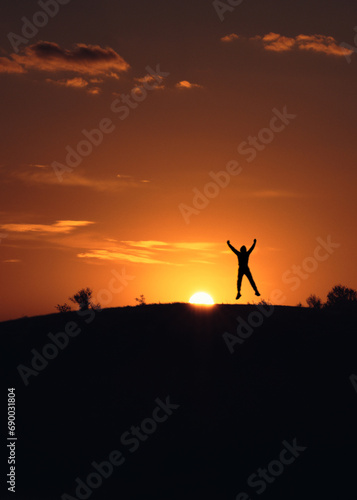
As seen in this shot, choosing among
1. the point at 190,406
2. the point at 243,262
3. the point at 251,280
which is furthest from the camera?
the point at 251,280

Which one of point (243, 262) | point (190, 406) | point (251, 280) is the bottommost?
point (190, 406)

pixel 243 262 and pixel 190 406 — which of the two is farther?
pixel 243 262

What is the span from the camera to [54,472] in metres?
18.3

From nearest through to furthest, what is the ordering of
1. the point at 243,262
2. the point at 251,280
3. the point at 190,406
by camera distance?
the point at 190,406, the point at 243,262, the point at 251,280

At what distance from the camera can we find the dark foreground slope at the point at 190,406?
1777 centimetres

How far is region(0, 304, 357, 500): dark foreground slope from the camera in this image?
17.8 meters

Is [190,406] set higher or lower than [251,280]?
lower

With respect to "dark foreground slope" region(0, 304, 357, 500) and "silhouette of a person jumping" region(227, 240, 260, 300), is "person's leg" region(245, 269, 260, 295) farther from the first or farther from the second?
"dark foreground slope" region(0, 304, 357, 500)

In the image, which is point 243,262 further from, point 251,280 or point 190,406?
point 190,406

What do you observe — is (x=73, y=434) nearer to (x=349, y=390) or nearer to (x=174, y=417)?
(x=174, y=417)

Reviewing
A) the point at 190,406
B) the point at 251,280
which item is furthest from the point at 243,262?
the point at 190,406

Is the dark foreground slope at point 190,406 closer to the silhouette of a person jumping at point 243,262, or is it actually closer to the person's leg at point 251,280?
the person's leg at point 251,280

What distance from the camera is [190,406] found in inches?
813

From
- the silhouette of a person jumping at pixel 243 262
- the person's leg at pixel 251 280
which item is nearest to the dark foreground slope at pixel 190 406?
the person's leg at pixel 251 280
